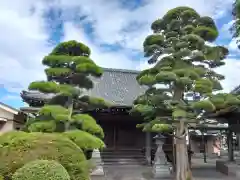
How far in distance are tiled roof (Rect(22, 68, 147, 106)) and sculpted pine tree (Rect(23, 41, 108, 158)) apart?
4972 mm

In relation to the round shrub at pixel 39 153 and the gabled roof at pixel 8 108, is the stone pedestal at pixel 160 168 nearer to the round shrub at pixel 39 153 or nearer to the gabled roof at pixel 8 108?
the round shrub at pixel 39 153

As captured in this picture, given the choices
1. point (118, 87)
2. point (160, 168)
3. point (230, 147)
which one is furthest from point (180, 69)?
point (118, 87)

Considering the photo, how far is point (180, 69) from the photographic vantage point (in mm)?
9516

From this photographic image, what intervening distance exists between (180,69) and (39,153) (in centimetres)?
538

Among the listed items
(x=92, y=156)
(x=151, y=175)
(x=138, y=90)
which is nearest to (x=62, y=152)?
(x=92, y=156)

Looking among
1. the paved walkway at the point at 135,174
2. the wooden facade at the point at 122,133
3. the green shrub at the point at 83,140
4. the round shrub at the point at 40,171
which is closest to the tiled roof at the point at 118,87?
the wooden facade at the point at 122,133

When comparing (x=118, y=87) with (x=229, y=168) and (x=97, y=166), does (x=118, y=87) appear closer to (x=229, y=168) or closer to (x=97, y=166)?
(x=97, y=166)

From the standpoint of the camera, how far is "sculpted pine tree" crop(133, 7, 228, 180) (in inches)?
371

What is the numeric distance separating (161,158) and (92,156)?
113 inches

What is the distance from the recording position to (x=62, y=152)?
642 cm

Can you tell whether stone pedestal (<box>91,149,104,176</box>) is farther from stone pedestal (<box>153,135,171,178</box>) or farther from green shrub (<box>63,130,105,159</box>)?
green shrub (<box>63,130,105,159</box>)

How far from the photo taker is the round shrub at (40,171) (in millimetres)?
5512

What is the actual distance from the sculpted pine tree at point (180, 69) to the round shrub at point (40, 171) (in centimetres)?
421

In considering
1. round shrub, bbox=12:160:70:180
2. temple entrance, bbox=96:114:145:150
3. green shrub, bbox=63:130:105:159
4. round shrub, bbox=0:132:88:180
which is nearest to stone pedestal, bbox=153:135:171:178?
temple entrance, bbox=96:114:145:150
